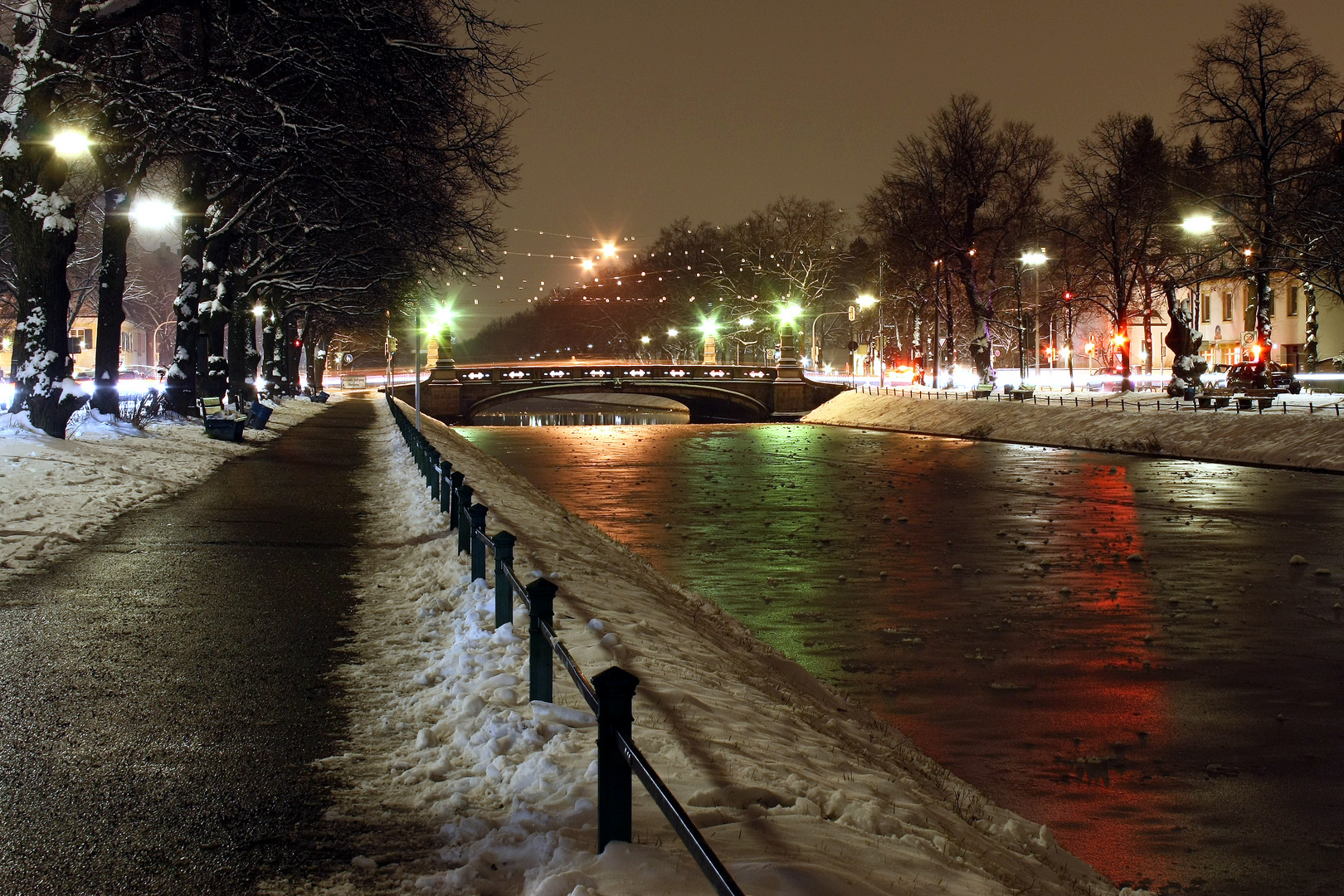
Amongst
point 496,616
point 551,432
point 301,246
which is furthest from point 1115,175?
point 496,616

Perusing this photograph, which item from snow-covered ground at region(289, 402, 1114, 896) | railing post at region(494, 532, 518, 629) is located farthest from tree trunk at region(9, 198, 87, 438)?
railing post at region(494, 532, 518, 629)

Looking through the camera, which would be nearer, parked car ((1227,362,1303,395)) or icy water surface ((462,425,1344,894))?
icy water surface ((462,425,1344,894))

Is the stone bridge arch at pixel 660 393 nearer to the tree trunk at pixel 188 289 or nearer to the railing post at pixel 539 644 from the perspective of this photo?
the tree trunk at pixel 188 289

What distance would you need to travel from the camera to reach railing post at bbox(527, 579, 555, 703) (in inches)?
256

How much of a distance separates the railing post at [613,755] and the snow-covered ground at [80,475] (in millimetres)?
8769

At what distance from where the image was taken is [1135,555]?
1972 cm

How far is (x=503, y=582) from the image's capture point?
29.0 feet

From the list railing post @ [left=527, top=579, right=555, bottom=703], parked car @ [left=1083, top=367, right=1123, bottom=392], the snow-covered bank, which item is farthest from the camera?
A: parked car @ [left=1083, top=367, right=1123, bottom=392]

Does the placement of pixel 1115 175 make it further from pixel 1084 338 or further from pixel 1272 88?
pixel 1084 338

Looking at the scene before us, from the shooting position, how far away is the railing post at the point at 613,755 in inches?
173

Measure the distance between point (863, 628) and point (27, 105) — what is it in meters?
A: 15.4

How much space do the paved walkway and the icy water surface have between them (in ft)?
15.4

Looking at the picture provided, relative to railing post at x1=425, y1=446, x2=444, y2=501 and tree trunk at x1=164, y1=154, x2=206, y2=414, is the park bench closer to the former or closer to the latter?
tree trunk at x1=164, y1=154, x2=206, y2=414

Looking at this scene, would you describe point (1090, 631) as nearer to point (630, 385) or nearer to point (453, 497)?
point (453, 497)
